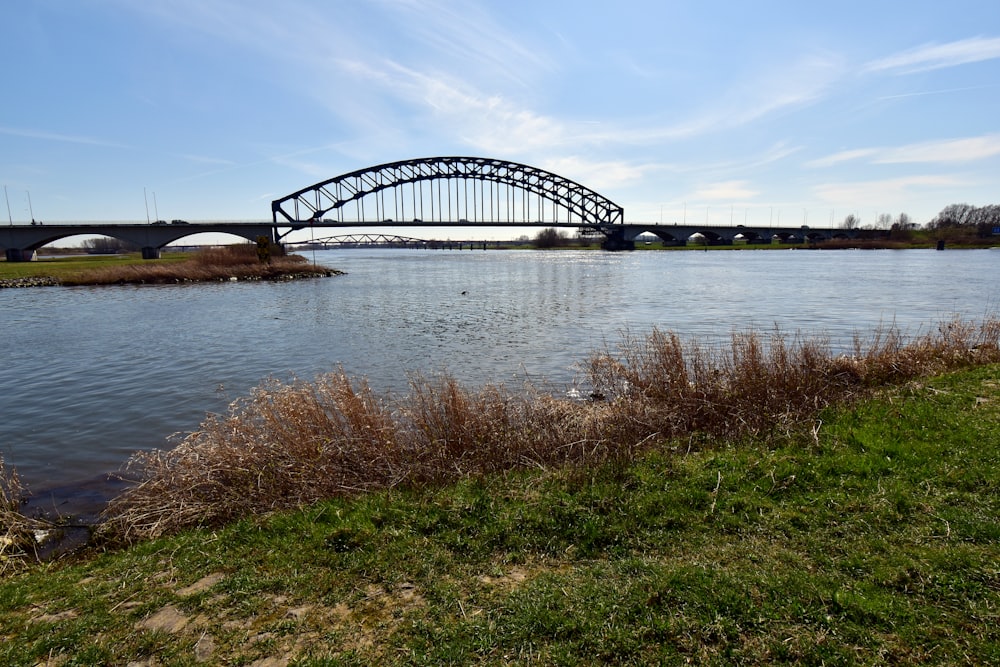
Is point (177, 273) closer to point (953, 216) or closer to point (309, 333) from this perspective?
point (309, 333)

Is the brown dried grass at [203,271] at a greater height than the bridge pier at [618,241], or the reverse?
the bridge pier at [618,241]

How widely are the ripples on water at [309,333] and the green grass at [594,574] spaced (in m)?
6.36

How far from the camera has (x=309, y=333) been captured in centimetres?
2464

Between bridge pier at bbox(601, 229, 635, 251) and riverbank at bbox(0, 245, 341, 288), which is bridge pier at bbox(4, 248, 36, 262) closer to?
riverbank at bbox(0, 245, 341, 288)

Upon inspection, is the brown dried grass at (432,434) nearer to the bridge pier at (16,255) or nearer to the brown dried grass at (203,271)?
the brown dried grass at (203,271)

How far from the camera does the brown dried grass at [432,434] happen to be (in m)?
7.20

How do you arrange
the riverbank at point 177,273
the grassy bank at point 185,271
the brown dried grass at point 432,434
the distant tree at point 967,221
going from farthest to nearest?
1. the distant tree at point 967,221
2. the grassy bank at point 185,271
3. the riverbank at point 177,273
4. the brown dried grass at point 432,434

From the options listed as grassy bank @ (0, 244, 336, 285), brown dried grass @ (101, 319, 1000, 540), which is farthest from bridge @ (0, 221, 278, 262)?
brown dried grass @ (101, 319, 1000, 540)

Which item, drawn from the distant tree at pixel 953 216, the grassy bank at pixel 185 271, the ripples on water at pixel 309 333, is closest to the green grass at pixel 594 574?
the ripples on water at pixel 309 333

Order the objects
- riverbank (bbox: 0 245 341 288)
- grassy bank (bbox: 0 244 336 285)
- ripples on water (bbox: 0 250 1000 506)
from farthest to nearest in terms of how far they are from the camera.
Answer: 1. grassy bank (bbox: 0 244 336 285)
2. riverbank (bbox: 0 245 341 288)
3. ripples on water (bbox: 0 250 1000 506)

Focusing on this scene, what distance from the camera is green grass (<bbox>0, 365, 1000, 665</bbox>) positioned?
3.84 m

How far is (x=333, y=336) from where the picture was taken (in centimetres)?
2372

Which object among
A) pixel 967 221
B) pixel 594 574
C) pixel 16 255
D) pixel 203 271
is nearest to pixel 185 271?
pixel 203 271

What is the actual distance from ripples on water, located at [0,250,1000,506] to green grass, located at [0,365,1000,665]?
6356 millimetres
